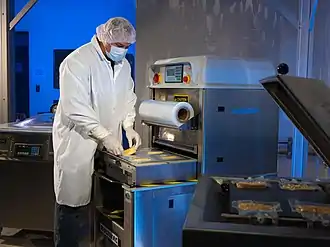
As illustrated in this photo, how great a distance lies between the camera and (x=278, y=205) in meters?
1.15

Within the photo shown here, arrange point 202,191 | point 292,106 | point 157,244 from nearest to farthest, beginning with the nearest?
point 292,106 < point 202,191 < point 157,244

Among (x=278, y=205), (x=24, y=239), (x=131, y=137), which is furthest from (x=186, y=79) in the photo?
(x=24, y=239)

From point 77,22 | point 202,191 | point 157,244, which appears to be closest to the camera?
point 202,191

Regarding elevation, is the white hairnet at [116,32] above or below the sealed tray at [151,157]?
above

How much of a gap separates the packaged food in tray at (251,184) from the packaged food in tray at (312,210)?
0.54 ft

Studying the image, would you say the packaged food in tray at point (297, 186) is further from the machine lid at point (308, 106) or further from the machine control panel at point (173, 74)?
the machine control panel at point (173, 74)

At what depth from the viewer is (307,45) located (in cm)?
248

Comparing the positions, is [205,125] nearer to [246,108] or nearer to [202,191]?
[246,108]

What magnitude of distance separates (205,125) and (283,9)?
3.67 feet

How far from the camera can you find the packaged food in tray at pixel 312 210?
104 cm

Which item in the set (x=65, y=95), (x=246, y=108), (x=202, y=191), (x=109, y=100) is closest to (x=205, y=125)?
(x=246, y=108)

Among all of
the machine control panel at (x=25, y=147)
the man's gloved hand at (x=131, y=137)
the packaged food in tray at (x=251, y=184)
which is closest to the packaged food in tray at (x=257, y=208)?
the packaged food in tray at (x=251, y=184)

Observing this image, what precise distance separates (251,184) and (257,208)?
0.26 metres

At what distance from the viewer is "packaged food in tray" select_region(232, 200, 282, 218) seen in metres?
1.07
